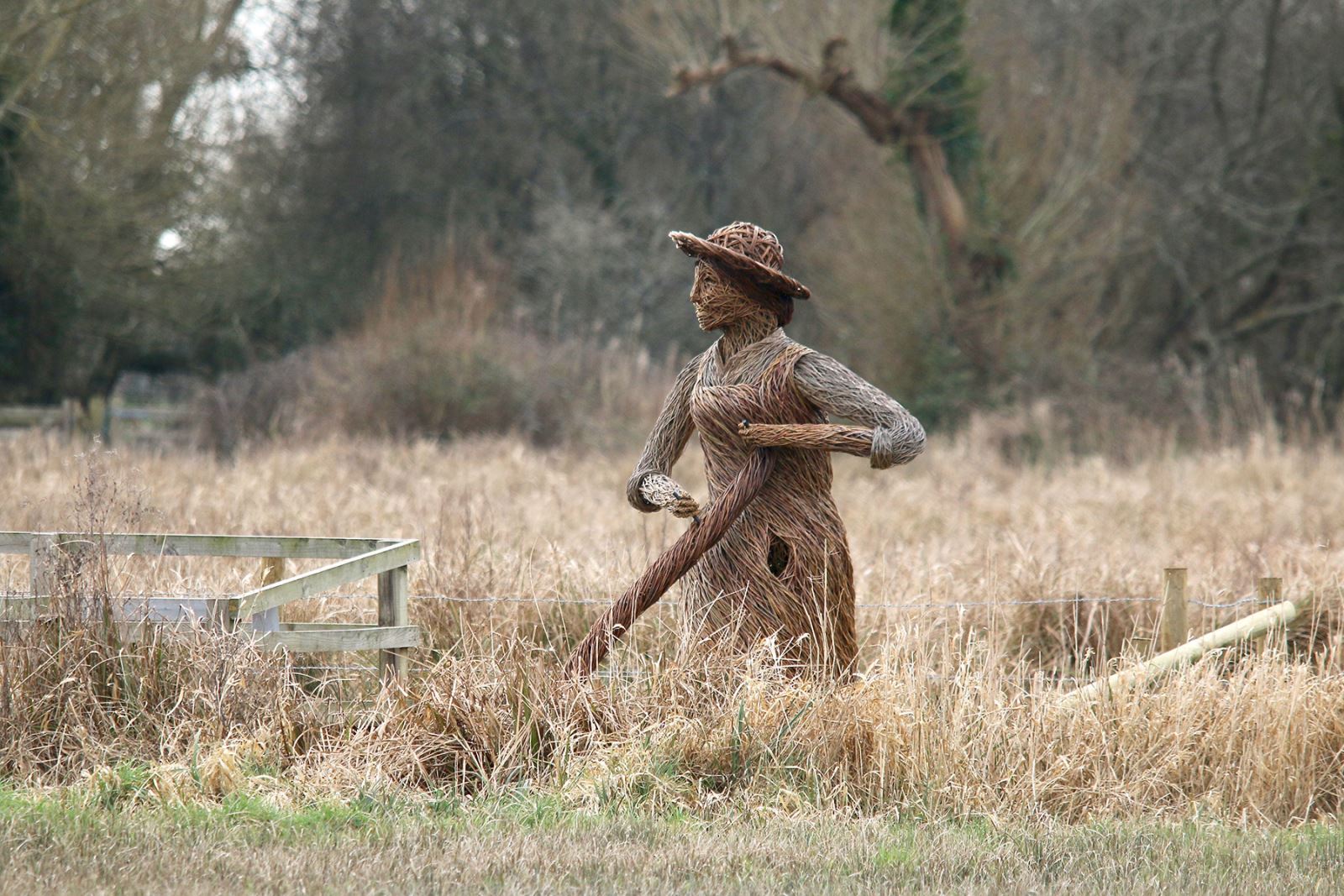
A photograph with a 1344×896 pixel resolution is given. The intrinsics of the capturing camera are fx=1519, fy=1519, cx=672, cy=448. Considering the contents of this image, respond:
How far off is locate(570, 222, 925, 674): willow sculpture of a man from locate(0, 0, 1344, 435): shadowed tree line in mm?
9760

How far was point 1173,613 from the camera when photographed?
6.21 metres

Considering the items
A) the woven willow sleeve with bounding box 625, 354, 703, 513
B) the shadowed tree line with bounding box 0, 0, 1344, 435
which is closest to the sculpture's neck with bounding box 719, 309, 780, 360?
the woven willow sleeve with bounding box 625, 354, 703, 513

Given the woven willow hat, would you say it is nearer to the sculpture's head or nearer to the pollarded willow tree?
the sculpture's head

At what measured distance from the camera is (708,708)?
4.80 metres

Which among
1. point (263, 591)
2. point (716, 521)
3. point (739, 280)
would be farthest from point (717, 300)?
point (263, 591)

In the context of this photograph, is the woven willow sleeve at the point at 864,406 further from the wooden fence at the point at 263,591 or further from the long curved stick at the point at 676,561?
the wooden fence at the point at 263,591

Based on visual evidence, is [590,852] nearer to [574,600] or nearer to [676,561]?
[676,561]

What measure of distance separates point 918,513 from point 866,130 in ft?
31.7

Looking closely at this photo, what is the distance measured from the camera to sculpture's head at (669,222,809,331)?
5.12 m

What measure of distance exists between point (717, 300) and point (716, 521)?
2.58ft

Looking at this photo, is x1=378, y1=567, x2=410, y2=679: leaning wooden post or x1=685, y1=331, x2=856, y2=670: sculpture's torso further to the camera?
x1=378, y1=567, x2=410, y2=679: leaning wooden post

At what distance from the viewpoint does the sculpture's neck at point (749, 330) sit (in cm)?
527

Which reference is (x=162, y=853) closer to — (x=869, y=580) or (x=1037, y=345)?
(x=869, y=580)

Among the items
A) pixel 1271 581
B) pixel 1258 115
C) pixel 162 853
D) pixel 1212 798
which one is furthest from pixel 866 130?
pixel 162 853
